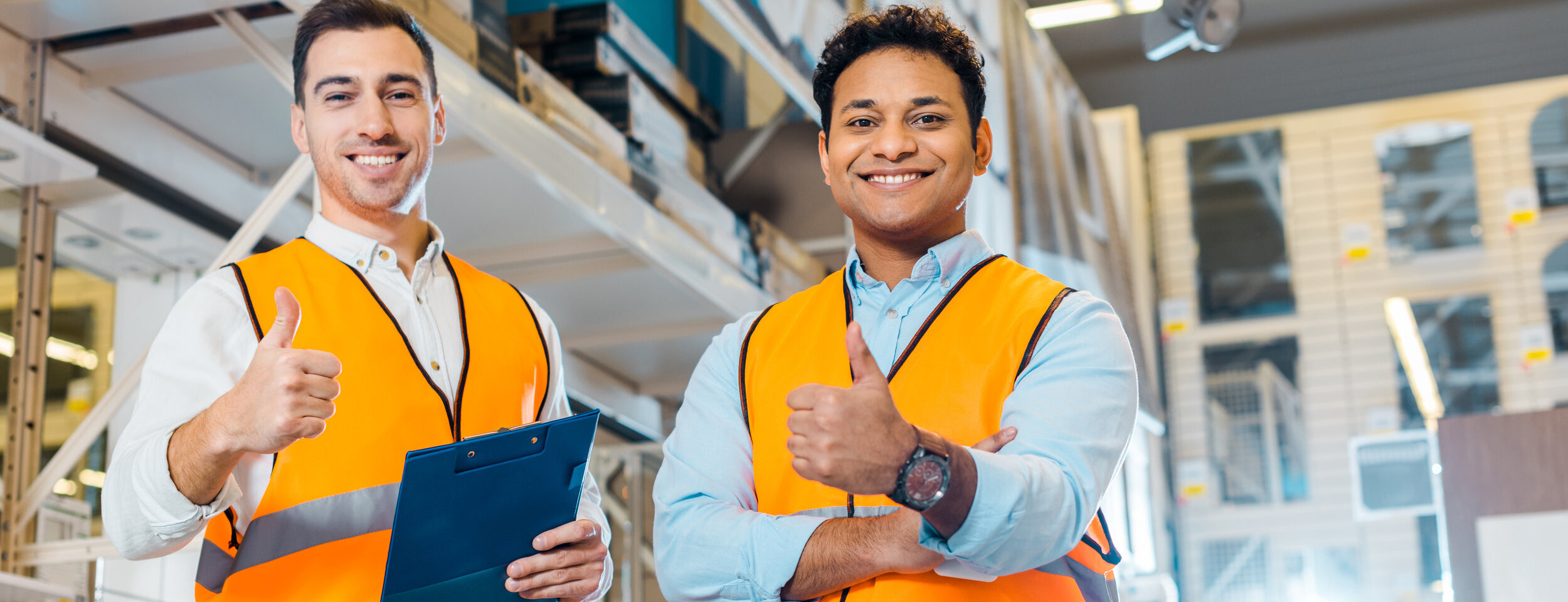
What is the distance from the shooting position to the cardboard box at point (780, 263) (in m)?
4.62

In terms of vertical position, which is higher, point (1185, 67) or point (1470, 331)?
point (1185, 67)

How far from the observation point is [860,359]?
3.78ft

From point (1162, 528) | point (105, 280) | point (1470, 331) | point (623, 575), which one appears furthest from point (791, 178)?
point (1470, 331)

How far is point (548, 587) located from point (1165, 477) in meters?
9.41

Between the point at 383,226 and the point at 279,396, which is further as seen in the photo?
the point at 383,226

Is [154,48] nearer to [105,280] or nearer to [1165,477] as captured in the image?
[105,280]

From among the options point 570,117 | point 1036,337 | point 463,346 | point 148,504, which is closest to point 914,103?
point 1036,337

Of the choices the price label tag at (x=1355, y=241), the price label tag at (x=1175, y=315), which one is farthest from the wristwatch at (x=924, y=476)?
the price label tag at (x=1355, y=241)

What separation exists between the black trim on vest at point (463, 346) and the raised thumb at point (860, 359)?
29.2 inches

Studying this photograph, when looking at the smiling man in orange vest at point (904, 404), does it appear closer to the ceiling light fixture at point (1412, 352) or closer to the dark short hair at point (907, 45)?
the dark short hair at point (907, 45)

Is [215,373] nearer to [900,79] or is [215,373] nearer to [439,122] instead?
[439,122]

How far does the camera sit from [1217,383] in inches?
412

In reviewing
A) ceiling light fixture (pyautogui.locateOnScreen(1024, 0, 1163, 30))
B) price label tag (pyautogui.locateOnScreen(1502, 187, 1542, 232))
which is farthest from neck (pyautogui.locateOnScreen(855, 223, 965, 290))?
price label tag (pyautogui.locateOnScreen(1502, 187, 1542, 232))

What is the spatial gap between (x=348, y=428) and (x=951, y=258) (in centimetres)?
76
